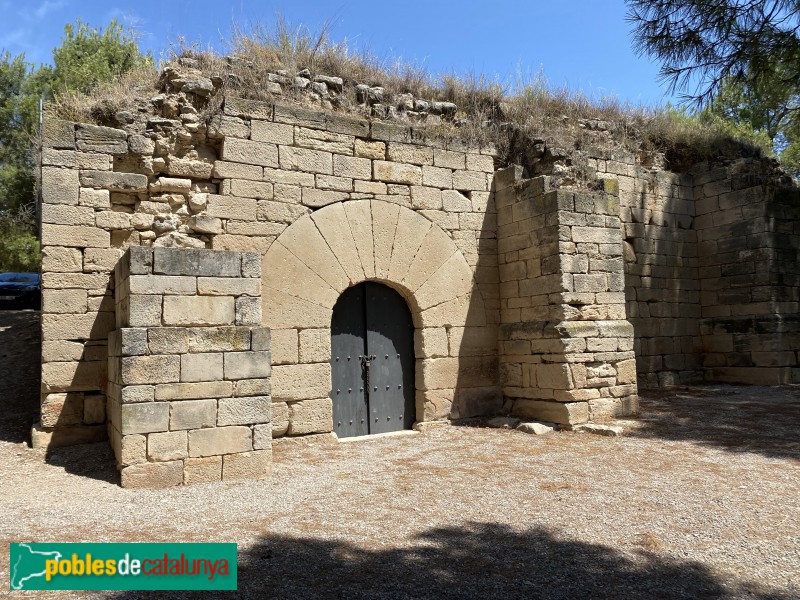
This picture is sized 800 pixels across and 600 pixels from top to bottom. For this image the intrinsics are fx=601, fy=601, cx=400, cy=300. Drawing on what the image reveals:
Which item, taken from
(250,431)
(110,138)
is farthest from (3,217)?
(250,431)

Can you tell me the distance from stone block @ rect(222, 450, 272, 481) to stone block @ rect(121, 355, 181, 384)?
0.79 metres

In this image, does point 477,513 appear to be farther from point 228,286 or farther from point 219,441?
point 228,286

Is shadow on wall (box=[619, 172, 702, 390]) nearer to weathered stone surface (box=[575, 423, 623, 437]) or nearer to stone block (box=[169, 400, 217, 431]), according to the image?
weathered stone surface (box=[575, 423, 623, 437])

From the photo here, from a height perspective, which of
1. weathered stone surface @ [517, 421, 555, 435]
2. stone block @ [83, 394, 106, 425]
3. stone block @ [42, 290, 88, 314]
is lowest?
weathered stone surface @ [517, 421, 555, 435]

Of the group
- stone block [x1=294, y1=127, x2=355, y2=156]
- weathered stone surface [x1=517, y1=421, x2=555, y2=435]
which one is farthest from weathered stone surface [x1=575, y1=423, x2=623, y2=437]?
stone block [x1=294, y1=127, x2=355, y2=156]

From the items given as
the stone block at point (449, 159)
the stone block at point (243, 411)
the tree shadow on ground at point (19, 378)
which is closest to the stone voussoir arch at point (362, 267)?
the stone block at point (449, 159)

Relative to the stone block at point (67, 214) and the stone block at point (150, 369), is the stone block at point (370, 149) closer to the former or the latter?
the stone block at point (67, 214)

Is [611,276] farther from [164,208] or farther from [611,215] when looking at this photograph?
[164,208]

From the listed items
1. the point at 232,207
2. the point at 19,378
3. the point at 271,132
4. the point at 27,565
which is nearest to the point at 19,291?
the point at 19,378

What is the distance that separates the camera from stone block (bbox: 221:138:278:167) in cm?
611

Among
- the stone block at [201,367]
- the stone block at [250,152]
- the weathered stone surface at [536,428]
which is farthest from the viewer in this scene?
the weathered stone surface at [536,428]

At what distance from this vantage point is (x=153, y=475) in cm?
454

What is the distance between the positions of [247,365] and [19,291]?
12671 millimetres

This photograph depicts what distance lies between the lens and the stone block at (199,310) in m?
4.77
